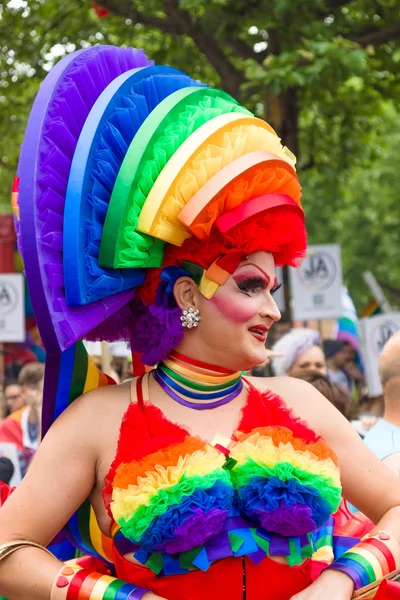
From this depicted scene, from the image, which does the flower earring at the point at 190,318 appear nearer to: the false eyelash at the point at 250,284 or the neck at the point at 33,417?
the false eyelash at the point at 250,284

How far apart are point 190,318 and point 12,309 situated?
7862 mm

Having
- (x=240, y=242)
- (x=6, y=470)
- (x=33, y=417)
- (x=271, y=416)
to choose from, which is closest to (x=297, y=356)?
(x=33, y=417)

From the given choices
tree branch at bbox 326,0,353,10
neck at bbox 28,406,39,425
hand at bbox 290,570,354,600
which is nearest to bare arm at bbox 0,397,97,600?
hand at bbox 290,570,354,600

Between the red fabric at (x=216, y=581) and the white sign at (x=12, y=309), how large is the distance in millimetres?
Result: 7540

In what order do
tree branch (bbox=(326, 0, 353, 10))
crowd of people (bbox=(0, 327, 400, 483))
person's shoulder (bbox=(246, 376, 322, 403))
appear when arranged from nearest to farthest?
person's shoulder (bbox=(246, 376, 322, 403)) → crowd of people (bbox=(0, 327, 400, 483)) → tree branch (bbox=(326, 0, 353, 10))

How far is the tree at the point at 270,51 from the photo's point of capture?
26.3 feet

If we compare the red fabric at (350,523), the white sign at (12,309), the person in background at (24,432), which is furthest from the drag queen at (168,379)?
the white sign at (12,309)

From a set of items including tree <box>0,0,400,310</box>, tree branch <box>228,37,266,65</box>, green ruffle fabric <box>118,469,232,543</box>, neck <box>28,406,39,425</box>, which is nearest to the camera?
green ruffle fabric <box>118,469,232,543</box>

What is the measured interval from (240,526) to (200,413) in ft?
1.03

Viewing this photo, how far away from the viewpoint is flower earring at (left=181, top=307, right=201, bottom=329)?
272 cm

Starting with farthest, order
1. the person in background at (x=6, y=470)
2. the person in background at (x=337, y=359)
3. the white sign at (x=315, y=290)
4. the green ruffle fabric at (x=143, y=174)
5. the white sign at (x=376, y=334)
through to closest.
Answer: the white sign at (x=315, y=290) → the person in background at (x=337, y=359) → the white sign at (x=376, y=334) → the person in background at (x=6, y=470) → the green ruffle fabric at (x=143, y=174)

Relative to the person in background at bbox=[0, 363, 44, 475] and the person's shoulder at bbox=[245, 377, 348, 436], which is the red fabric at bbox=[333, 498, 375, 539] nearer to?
the person's shoulder at bbox=[245, 377, 348, 436]

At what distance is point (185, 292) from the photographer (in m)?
2.74

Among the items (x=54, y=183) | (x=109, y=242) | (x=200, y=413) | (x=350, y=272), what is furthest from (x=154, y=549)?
(x=350, y=272)
